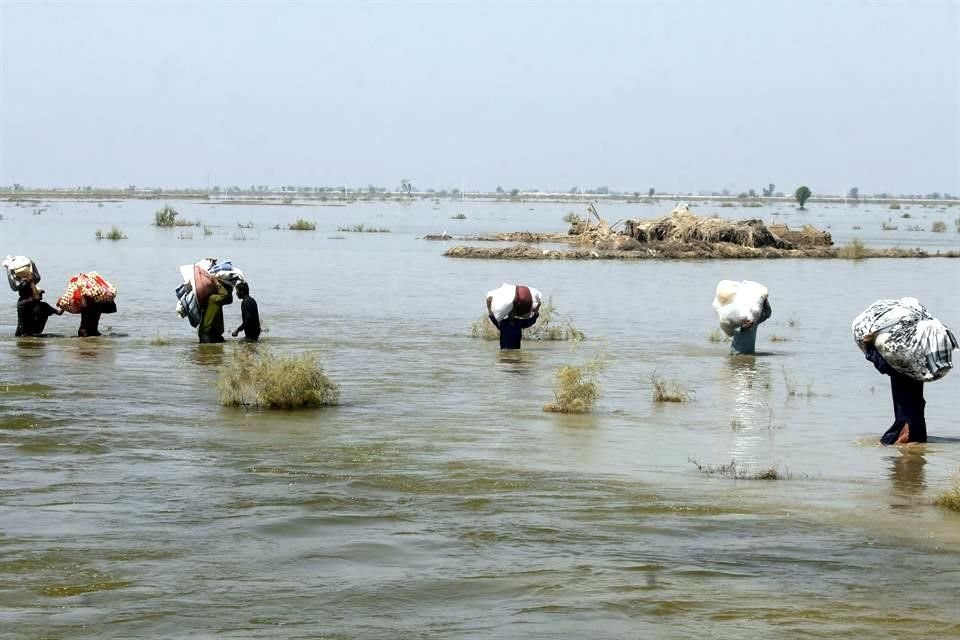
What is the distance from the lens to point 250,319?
19094 millimetres

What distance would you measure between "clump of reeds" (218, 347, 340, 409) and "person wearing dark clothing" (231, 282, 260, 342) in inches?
203

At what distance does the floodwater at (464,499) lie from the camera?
265 inches

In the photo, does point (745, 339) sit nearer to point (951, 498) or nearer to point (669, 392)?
point (669, 392)

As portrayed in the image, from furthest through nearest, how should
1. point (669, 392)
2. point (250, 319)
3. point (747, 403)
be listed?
point (250, 319)
point (669, 392)
point (747, 403)

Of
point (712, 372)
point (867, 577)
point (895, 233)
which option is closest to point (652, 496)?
point (867, 577)

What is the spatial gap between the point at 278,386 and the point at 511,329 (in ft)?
20.2

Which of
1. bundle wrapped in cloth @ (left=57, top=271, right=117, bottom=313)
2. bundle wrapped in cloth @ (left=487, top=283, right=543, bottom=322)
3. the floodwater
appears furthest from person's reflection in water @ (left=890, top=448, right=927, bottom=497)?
bundle wrapped in cloth @ (left=57, top=271, right=117, bottom=313)

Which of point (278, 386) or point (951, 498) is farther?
point (278, 386)

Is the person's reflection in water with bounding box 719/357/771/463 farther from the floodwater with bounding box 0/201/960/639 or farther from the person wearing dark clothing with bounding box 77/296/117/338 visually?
the person wearing dark clothing with bounding box 77/296/117/338

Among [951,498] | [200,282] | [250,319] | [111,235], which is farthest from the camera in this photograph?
[111,235]

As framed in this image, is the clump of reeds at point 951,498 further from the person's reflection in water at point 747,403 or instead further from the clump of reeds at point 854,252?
the clump of reeds at point 854,252

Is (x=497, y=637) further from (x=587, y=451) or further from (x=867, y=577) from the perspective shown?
(x=587, y=451)

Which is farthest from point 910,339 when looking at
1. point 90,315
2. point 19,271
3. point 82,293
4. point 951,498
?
point 19,271

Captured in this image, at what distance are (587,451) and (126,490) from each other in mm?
3746
